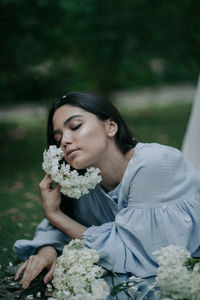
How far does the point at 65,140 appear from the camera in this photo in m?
2.90

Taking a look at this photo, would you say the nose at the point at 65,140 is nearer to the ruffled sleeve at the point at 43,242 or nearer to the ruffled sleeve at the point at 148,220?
the ruffled sleeve at the point at 148,220

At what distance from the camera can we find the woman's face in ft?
9.45

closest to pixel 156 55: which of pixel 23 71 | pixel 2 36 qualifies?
pixel 23 71

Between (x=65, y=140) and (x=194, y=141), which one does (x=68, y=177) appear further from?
(x=194, y=141)

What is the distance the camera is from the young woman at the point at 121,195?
2.76 metres

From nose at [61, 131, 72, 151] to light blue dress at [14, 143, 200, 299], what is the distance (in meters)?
0.48

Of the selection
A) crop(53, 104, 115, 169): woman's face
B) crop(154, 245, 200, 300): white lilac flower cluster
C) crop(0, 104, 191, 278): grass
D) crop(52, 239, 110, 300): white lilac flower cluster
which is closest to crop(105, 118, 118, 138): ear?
crop(53, 104, 115, 169): woman's face

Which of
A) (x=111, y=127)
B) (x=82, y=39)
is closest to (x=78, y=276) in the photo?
(x=111, y=127)

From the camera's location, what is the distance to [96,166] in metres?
3.08

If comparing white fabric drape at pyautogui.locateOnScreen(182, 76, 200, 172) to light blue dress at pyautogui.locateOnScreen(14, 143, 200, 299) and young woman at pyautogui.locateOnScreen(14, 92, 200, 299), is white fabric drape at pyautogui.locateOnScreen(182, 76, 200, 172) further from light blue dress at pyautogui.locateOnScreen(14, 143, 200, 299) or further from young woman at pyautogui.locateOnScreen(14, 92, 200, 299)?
light blue dress at pyautogui.locateOnScreen(14, 143, 200, 299)

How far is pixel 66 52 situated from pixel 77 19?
1.28 meters

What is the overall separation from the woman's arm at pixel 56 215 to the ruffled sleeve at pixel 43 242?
35 cm

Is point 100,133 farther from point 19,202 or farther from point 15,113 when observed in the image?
point 15,113

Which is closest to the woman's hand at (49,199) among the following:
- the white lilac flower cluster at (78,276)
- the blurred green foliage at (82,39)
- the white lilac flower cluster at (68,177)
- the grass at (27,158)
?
the white lilac flower cluster at (68,177)
